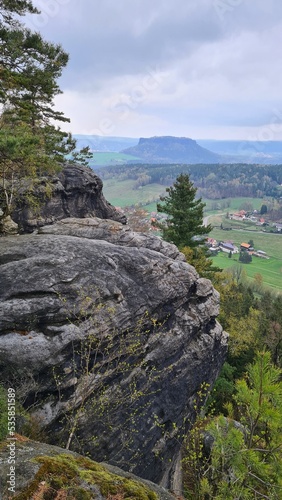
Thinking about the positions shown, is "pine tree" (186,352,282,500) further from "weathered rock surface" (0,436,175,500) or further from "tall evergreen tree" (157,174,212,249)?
"tall evergreen tree" (157,174,212,249)

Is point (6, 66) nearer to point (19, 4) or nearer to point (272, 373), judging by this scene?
point (19, 4)

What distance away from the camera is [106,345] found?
12.2 metres

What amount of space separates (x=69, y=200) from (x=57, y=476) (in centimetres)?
2931

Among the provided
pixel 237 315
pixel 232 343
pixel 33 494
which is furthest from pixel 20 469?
pixel 237 315

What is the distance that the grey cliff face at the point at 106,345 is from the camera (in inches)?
407

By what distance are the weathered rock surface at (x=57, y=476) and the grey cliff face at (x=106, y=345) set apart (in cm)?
239

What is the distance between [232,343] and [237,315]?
12599 millimetres

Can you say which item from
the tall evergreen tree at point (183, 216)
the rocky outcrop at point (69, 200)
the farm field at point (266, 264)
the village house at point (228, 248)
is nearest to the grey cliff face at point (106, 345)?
the rocky outcrop at point (69, 200)

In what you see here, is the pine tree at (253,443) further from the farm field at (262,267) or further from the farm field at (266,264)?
the farm field at (262,267)

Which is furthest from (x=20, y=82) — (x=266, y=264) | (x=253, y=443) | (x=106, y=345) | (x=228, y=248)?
(x=228, y=248)

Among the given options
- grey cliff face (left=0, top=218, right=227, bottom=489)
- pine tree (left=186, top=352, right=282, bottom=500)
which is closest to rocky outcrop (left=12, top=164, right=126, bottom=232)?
grey cliff face (left=0, top=218, right=227, bottom=489)

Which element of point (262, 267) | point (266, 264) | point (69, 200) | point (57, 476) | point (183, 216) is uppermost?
point (69, 200)

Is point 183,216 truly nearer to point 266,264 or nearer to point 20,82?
point 20,82

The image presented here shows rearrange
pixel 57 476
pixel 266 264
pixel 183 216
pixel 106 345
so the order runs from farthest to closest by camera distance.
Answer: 1. pixel 266 264
2. pixel 183 216
3. pixel 106 345
4. pixel 57 476
